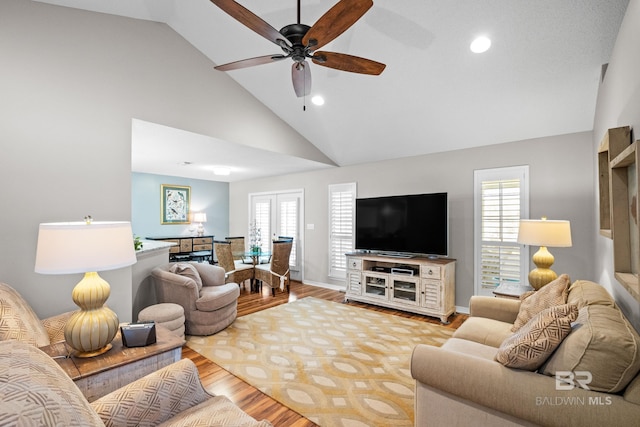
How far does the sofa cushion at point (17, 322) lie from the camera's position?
162cm

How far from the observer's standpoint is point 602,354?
118 centimetres

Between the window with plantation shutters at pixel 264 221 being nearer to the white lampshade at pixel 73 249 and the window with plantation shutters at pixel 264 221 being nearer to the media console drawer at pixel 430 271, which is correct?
the media console drawer at pixel 430 271

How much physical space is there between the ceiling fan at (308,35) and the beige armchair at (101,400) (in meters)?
1.71

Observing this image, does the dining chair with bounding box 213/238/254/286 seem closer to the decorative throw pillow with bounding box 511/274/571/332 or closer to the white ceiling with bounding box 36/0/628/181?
the white ceiling with bounding box 36/0/628/181

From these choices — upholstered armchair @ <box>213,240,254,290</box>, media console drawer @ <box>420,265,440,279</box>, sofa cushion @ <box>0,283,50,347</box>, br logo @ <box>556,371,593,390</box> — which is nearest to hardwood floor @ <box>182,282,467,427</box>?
media console drawer @ <box>420,265,440,279</box>

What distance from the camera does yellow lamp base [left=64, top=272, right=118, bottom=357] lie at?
5.39ft

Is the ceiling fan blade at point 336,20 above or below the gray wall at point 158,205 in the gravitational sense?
above

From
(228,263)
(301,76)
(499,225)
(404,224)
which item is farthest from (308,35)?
(228,263)

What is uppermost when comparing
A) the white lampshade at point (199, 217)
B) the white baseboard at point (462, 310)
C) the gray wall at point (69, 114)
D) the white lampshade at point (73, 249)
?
the gray wall at point (69, 114)

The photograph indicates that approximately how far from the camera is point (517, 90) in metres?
3.05

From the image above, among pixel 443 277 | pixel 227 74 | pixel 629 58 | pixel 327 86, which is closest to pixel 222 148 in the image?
pixel 227 74

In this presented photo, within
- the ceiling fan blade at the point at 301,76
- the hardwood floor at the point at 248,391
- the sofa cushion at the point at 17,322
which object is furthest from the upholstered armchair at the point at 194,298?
the ceiling fan blade at the point at 301,76

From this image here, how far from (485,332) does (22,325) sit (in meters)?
3.06

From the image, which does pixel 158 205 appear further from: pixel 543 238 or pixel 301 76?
pixel 543 238
